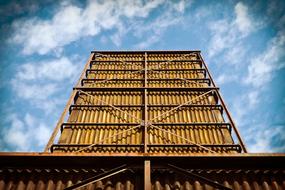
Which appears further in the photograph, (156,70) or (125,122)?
(156,70)

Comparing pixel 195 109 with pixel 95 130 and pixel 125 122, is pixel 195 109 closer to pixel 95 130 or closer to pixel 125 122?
pixel 125 122

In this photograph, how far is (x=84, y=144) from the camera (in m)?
9.52

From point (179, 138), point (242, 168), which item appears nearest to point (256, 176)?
point (242, 168)

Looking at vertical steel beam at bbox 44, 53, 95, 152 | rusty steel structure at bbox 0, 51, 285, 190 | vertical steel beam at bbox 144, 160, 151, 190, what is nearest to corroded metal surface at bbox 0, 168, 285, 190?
rusty steel structure at bbox 0, 51, 285, 190

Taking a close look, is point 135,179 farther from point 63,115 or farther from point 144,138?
point 63,115

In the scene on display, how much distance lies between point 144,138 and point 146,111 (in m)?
1.70

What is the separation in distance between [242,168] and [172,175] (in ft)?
6.30

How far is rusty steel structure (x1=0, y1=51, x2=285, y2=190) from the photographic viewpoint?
20.6 feet

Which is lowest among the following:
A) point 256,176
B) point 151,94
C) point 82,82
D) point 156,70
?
point 256,176

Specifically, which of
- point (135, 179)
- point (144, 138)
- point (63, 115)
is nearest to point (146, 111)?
point (144, 138)

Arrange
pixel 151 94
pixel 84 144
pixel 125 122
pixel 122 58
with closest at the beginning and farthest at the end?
pixel 84 144
pixel 125 122
pixel 151 94
pixel 122 58

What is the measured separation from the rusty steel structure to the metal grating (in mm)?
41

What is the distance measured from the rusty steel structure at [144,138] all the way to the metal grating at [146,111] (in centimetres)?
4

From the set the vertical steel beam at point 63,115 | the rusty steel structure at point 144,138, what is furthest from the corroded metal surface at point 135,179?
the vertical steel beam at point 63,115
